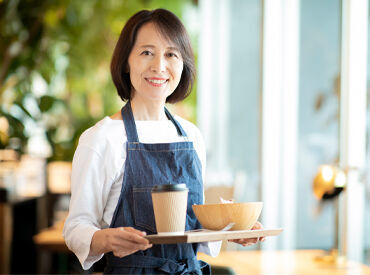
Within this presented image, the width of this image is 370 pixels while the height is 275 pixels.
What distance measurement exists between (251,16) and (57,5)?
1.61m

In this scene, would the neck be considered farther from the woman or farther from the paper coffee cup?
the paper coffee cup

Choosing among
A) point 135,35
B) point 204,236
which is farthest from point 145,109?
point 204,236

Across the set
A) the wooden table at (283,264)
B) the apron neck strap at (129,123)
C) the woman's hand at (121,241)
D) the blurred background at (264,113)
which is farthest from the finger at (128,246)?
the blurred background at (264,113)

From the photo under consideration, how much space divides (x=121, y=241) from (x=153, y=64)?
0.49m

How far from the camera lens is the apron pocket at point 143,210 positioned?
1.54m

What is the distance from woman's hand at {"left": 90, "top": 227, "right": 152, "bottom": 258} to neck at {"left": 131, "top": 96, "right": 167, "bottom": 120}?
1.28 ft

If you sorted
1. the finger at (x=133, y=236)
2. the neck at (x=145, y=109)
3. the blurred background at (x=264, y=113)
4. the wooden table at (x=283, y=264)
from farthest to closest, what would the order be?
the blurred background at (x=264, y=113) < the wooden table at (x=283, y=264) < the neck at (x=145, y=109) < the finger at (x=133, y=236)

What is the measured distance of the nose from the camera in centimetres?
157

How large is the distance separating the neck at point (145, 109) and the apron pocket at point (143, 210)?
0.75ft

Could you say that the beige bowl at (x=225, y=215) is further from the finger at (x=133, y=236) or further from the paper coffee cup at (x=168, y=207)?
the finger at (x=133, y=236)

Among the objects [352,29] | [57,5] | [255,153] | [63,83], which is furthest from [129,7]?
[352,29]

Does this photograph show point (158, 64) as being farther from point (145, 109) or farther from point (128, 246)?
point (128, 246)

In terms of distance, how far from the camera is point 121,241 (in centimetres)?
132

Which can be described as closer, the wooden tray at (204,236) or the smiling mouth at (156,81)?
the wooden tray at (204,236)
